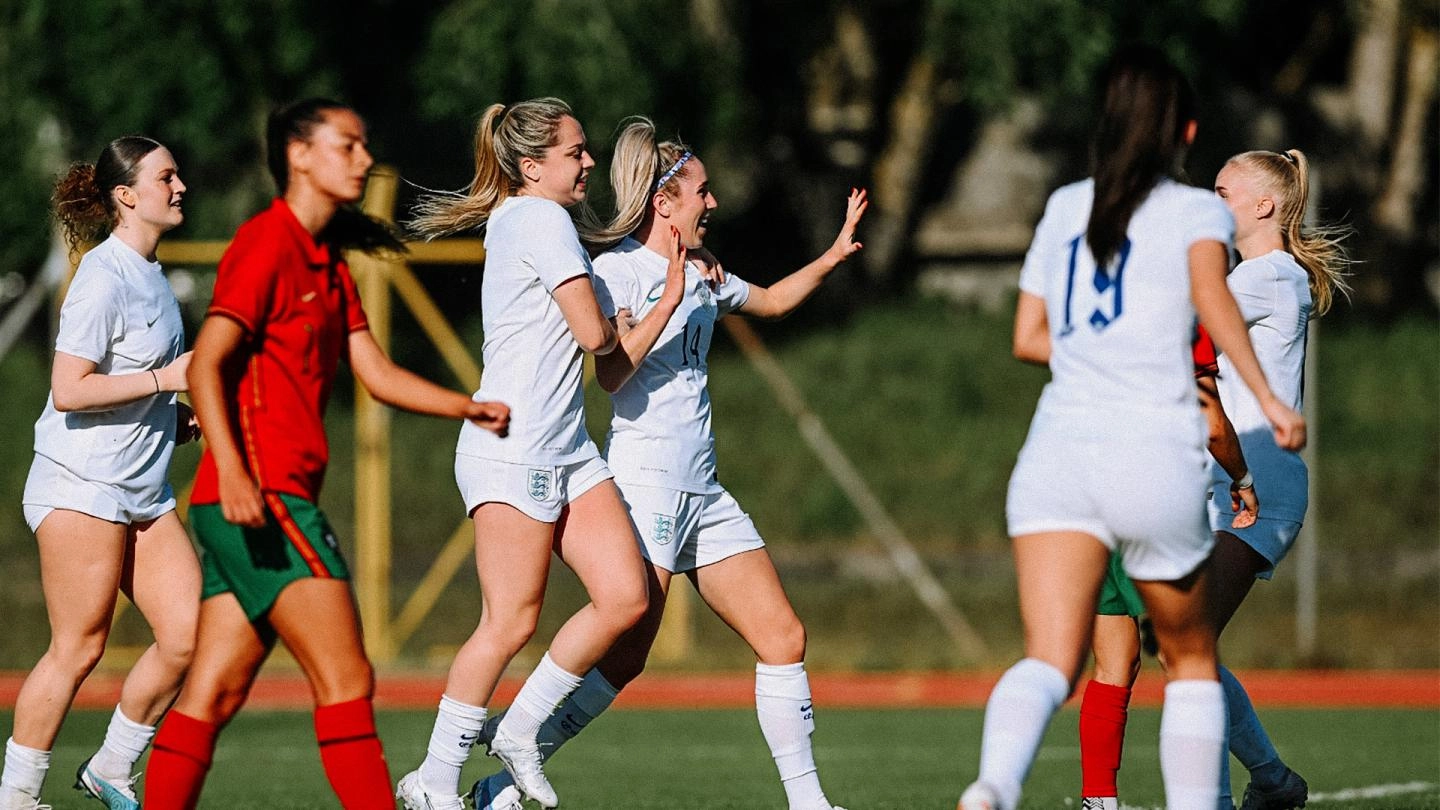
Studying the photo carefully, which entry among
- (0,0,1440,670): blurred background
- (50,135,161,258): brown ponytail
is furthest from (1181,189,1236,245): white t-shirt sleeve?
(0,0,1440,670): blurred background

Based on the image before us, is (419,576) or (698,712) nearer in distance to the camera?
(698,712)

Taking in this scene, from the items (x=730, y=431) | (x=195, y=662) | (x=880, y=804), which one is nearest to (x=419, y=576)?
(x=730, y=431)

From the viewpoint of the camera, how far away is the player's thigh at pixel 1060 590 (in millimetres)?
4789

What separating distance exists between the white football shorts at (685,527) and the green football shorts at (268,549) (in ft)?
5.30

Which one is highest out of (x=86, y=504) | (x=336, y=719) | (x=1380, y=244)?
(x=1380, y=244)

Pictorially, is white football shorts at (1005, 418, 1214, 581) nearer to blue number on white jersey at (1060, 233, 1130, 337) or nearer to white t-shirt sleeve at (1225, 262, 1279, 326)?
blue number on white jersey at (1060, 233, 1130, 337)

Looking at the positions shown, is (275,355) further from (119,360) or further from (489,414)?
(119,360)

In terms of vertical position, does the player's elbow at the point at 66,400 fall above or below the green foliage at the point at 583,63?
below

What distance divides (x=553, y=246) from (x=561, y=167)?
0.39 meters

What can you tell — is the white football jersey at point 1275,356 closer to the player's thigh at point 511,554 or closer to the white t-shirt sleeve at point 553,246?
the white t-shirt sleeve at point 553,246

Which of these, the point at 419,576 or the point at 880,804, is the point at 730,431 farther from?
the point at 880,804

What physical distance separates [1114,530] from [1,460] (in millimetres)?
16627

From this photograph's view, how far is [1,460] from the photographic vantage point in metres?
19.5

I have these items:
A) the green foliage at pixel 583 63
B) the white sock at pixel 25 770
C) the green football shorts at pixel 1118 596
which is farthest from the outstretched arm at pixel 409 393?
the green foliage at pixel 583 63
